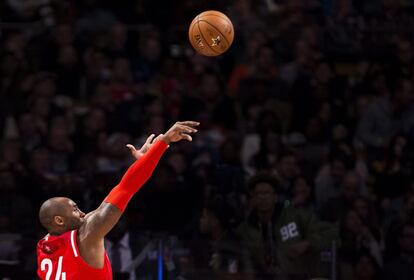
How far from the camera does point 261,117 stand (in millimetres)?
14359

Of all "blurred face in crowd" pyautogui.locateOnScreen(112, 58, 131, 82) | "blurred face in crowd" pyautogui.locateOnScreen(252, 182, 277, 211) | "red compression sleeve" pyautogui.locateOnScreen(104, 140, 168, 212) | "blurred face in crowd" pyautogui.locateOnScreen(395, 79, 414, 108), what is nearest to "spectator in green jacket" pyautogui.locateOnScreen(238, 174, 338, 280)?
"blurred face in crowd" pyautogui.locateOnScreen(252, 182, 277, 211)

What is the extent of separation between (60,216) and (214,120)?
22.7 ft

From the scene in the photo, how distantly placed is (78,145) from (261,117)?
248 cm

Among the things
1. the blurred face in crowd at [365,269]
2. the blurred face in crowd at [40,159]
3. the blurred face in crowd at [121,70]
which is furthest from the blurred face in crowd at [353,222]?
the blurred face in crowd at [121,70]

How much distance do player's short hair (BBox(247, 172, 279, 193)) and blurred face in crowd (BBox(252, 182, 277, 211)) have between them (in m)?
0.03

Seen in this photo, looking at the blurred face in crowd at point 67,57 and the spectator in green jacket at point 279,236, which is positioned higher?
the blurred face in crowd at point 67,57

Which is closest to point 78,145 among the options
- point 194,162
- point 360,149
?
point 194,162

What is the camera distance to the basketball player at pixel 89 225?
324 inches

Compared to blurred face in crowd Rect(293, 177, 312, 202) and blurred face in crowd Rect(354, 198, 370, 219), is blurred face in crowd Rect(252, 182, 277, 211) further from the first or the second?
blurred face in crowd Rect(354, 198, 370, 219)

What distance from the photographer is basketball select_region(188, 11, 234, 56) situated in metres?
10.2

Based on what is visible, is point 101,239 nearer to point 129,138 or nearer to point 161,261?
point 161,261

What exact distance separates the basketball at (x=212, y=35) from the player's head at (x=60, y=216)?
2.49m

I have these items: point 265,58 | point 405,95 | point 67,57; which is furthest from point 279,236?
point 67,57

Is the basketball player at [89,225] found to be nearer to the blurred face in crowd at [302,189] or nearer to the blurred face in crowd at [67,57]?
the blurred face in crowd at [302,189]
